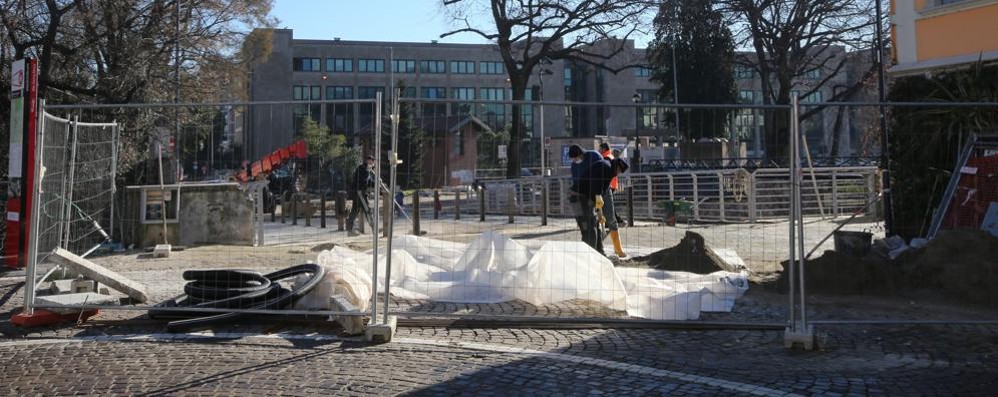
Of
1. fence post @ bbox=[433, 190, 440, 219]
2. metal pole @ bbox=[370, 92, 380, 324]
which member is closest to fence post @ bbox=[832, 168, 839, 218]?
fence post @ bbox=[433, 190, 440, 219]

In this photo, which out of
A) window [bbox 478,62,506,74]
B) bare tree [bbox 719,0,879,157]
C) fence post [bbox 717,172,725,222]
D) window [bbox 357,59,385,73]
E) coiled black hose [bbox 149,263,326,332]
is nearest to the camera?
coiled black hose [bbox 149,263,326,332]

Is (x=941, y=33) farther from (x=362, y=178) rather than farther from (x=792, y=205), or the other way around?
(x=362, y=178)

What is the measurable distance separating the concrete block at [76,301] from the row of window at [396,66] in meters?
69.4

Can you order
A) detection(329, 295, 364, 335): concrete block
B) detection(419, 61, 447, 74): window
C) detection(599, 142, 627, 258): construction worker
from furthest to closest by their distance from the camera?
detection(419, 61, 447, 74): window → detection(599, 142, 627, 258): construction worker → detection(329, 295, 364, 335): concrete block

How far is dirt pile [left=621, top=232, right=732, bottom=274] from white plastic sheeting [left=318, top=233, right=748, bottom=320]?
2.99 ft

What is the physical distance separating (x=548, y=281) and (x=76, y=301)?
422 centimetres

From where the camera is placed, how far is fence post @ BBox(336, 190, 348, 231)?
13.6 meters

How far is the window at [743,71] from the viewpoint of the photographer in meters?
41.0

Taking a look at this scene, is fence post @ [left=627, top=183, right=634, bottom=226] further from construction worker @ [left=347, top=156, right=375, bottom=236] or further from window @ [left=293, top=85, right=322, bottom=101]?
window @ [left=293, top=85, right=322, bottom=101]

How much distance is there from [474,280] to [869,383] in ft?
13.5

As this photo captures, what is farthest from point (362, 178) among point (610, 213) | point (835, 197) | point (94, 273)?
point (835, 197)

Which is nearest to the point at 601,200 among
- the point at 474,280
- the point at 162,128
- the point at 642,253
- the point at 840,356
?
the point at 642,253

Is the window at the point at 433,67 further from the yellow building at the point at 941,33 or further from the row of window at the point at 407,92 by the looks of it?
the yellow building at the point at 941,33

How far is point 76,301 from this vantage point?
773 centimetres
